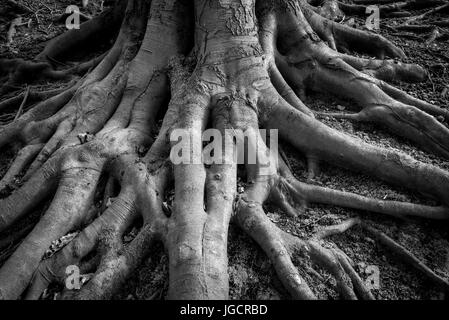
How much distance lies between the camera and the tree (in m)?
2.38

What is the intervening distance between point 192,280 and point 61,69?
13.1 feet

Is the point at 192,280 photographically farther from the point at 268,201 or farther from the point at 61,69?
the point at 61,69

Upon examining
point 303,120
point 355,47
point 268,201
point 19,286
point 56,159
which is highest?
point 355,47

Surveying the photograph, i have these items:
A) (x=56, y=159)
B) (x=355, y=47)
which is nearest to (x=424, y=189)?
(x=355, y=47)

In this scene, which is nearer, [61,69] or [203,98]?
[203,98]

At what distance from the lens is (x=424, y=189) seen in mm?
2818

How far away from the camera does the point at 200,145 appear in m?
2.83

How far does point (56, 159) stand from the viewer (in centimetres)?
297

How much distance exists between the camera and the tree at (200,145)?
2.38 m

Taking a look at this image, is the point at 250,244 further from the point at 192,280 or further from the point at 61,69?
the point at 61,69

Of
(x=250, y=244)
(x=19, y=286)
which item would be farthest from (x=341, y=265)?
(x=19, y=286)

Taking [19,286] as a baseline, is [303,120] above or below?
above

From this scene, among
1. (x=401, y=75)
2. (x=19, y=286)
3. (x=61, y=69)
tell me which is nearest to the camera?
(x=19, y=286)

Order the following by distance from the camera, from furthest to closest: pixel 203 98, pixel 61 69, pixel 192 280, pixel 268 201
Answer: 1. pixel 61 69
2. pixel 203 98
3. pixel 268 201
4. pixel 192 280
